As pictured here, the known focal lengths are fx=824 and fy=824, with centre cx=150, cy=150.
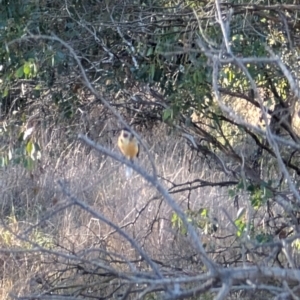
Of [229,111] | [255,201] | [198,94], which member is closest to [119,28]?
[198,94]

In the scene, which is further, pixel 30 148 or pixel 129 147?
pixel 129 147

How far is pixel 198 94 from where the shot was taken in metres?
3.25

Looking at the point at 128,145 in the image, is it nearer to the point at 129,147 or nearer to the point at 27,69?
the point at 129,147

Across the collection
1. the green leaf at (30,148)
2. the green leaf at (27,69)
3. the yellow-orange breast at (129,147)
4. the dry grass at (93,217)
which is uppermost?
the green leaf at (27,69)

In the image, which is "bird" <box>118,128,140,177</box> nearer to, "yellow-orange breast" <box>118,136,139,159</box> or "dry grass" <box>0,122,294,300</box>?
"yellow-orange breast" <box>118,136,139,159</box>

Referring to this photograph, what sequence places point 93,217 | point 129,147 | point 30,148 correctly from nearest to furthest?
point 30,148 → point 129,147 → point 93,217

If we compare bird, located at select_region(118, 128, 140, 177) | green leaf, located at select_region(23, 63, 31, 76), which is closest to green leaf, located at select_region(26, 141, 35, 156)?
green leaf, located at select_region(23, 63, 31, 76)

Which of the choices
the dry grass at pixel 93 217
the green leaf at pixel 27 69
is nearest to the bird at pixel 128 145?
the dry grass at pixel 93 217

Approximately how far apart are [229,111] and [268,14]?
1728mm

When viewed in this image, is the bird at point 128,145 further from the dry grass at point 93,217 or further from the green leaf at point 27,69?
the green leaf at point 27,69

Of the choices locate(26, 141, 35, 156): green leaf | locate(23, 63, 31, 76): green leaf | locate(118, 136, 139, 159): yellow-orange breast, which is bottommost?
locate(118, 136, 139, 159): yellow-orange breast

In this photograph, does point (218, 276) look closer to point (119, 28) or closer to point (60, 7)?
point (119, 28)

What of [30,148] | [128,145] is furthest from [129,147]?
[30,148]

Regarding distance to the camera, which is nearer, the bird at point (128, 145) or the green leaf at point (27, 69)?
the green leaf at point (27, 69)
